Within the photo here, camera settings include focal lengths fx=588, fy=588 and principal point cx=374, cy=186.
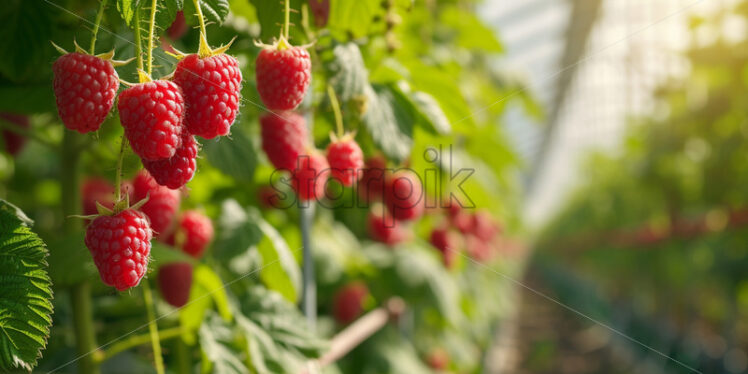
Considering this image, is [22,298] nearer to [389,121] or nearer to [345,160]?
[345,160]

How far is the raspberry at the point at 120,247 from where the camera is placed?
483 millimetres

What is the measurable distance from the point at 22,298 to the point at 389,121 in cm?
62

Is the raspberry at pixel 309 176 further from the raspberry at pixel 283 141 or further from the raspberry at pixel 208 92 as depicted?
the raspberry at pixel 208 92

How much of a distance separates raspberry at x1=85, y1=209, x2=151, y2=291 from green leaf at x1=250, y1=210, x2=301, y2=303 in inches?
22.7

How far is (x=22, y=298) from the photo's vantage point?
47 cm

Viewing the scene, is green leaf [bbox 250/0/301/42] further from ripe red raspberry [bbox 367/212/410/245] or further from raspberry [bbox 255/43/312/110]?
ripe red raspberry [bbox 367/212/410/245]

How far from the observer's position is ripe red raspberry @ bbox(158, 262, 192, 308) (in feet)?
3.08

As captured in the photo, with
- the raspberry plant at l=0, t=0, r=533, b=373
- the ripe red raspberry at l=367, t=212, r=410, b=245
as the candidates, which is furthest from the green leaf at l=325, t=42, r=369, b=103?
the ripe red raspberry at l=367, t=212, r=410, b=245

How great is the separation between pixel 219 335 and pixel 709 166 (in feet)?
18.0

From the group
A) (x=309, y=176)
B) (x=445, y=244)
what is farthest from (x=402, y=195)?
(x=445, y=244)

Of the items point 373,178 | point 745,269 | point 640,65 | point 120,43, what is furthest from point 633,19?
point 120,43

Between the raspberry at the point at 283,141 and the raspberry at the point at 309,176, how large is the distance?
23 millimetres

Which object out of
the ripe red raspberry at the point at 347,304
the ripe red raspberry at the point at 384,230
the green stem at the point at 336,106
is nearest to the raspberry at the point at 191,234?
the green stem at the point at 336,106

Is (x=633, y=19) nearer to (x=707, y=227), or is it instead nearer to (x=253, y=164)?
(x=707, y=227)
